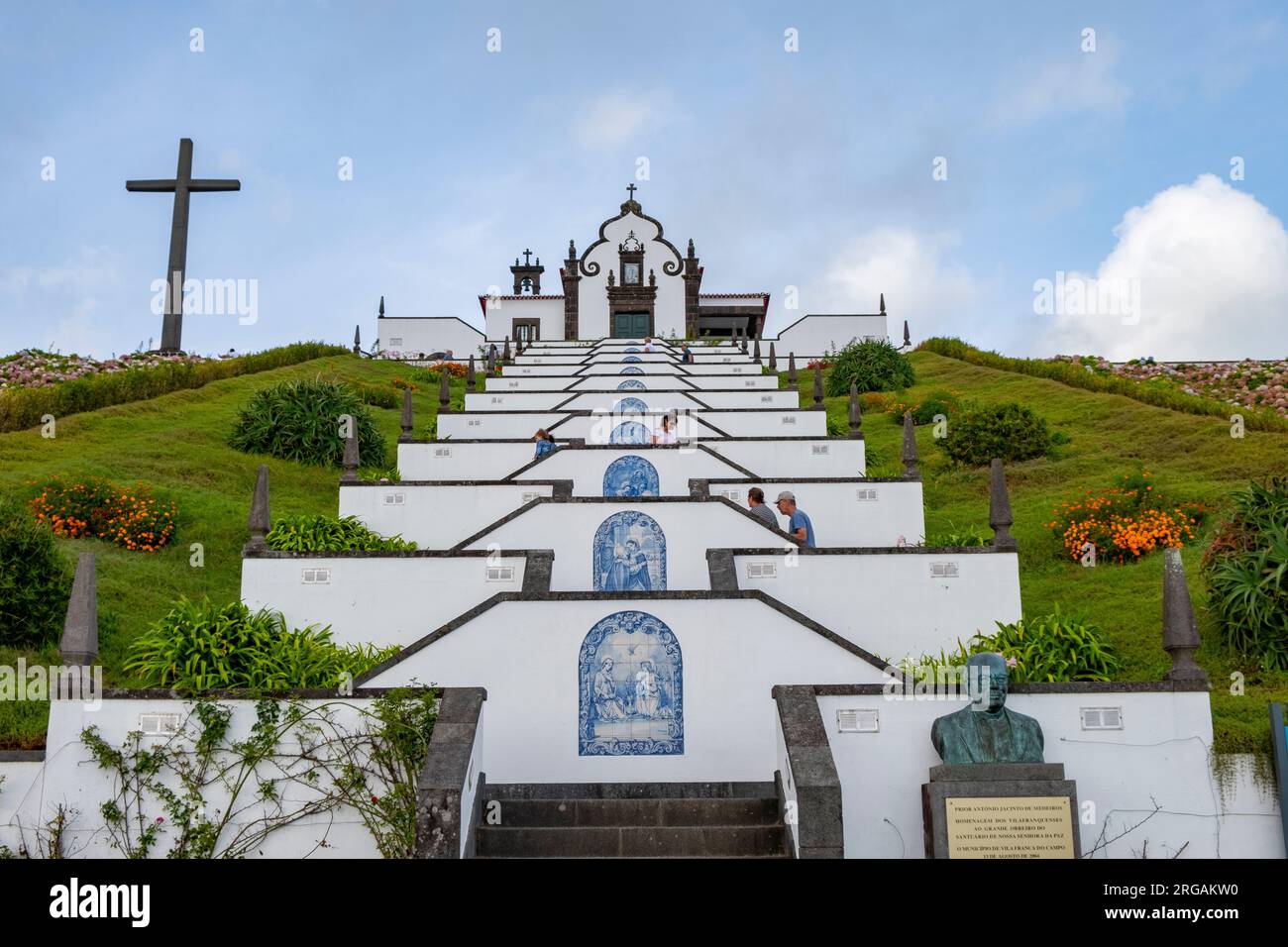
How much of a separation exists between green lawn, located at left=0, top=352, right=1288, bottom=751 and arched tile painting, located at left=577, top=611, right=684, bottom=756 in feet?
15.2

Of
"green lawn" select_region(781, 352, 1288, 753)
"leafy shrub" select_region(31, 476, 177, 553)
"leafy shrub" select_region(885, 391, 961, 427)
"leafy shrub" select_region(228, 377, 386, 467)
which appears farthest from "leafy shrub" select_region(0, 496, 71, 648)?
"leafy shrub" select_region(885, 391, 961, 427)

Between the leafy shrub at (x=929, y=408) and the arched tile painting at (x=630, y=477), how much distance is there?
13344 mm

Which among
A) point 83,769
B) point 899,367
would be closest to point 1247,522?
point 83,769

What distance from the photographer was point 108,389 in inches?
1026

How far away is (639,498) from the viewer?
14375 millimetres

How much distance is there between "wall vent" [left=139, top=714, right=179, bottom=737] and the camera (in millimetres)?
9156

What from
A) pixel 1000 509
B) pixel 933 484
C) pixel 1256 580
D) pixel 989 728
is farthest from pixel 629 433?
pixel 989 728

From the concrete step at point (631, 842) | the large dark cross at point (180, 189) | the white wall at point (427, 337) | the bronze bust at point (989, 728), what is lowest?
the concrete step at point (631, 842)

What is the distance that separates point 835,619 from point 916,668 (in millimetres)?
3139

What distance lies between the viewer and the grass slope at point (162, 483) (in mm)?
13695

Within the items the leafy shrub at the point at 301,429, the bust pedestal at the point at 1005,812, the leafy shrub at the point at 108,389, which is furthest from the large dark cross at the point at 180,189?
the bust pedestal at the point at 1005,812

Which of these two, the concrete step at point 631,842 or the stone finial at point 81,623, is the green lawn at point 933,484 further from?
the concrete step at point 631,842

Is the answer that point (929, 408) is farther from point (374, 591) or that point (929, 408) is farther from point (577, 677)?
point (577, 677)

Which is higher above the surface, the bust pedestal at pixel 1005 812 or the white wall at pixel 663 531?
the white wall at pixel 663 531
